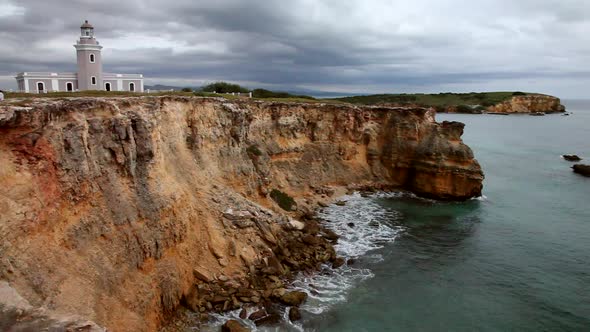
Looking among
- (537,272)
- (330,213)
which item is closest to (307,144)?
(330,213)

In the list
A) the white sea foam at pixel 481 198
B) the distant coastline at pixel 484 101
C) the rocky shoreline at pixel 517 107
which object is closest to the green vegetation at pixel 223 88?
the white sea foam at pixel 481 198

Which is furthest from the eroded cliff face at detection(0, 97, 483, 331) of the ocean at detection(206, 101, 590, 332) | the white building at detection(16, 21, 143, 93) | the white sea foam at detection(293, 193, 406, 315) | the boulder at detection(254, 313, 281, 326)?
the white building at detection(16, 21, 143, 93)

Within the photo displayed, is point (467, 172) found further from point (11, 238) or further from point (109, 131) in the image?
point (11, 238)

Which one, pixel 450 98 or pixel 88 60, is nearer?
pixel 88 60

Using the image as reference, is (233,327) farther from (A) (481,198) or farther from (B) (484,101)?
(B) (484,101)

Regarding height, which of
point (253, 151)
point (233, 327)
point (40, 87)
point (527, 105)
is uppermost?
point (40, 87)

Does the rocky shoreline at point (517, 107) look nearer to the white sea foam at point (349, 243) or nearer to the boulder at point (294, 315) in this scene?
the white sea foam at point (349, 243)

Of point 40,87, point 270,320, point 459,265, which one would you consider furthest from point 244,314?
point 40,87
